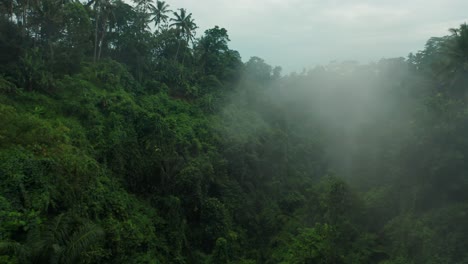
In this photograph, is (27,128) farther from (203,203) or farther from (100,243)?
(203,203)

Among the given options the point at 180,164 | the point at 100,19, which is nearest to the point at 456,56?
the point at 180,164

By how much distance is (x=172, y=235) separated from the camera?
53.3 feet

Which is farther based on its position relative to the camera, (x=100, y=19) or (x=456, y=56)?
(x=100, y=19)

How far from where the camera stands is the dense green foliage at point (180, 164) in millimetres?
12078

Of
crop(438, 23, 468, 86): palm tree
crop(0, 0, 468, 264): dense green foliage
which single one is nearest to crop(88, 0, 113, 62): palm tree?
crop(0, 0, 468, 264): dense green foliage

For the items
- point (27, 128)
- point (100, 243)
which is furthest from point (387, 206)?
point (27, 128)

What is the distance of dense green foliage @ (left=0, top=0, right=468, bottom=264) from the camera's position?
12.1 m

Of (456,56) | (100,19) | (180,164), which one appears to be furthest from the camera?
(100,19)

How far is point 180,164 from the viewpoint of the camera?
61.7 feet

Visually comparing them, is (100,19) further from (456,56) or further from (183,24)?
(456,56)

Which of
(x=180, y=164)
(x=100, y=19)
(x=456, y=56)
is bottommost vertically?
(x=180, y=164)

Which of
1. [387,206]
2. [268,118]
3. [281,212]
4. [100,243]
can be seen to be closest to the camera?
[100,243]

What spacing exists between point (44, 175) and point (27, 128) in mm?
2626

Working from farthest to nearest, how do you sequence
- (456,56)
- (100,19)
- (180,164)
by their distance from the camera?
(100,19), (456,56), (180,164)
